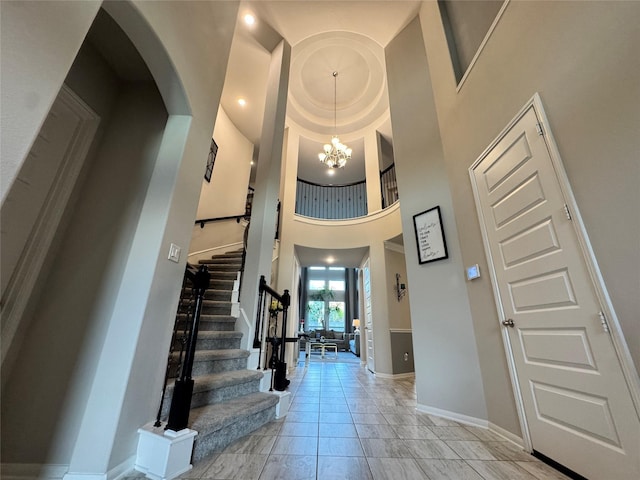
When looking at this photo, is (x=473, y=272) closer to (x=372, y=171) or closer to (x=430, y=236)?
(x=430, y=236)

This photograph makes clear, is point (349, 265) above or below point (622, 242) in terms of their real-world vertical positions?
above

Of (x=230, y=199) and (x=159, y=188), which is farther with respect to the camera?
(x=230, y=199)


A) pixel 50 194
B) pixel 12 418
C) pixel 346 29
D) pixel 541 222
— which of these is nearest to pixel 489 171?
pixel 541 222

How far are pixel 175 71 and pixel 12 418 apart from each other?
7.33 ft

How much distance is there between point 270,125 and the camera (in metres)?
3.56

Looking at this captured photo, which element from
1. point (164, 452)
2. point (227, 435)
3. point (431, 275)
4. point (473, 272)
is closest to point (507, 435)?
point (473, 272)

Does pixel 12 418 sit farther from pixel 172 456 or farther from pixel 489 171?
pixel 489 171

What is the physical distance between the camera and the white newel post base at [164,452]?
4.16 feet

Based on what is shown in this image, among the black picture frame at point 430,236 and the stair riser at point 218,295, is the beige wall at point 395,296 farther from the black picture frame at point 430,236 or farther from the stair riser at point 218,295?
the stair riser at point 218,295

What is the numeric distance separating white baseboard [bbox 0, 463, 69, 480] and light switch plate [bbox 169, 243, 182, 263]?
45.7 inches

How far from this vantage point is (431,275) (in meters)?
2.67

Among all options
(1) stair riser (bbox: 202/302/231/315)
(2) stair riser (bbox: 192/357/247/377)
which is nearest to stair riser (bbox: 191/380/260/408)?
(2) stair riser (bbox: 192/357/247/377)

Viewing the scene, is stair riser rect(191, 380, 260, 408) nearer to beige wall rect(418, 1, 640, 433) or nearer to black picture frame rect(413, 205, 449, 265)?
beige wall rect(418, 1, 640, 433)

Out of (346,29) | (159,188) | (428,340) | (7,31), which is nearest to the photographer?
(7,31)
